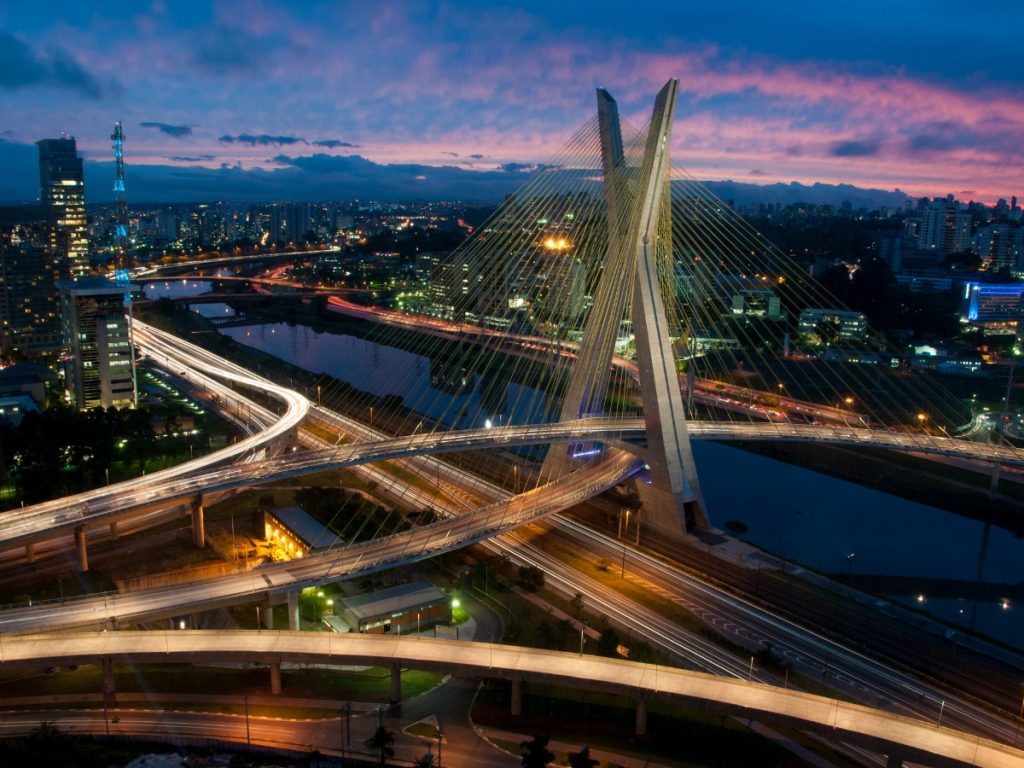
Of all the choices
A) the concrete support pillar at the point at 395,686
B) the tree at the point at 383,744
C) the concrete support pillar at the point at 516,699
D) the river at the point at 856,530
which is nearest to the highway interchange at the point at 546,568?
the concrete support pillar at the point at 395,686

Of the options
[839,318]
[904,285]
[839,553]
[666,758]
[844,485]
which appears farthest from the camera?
[904,285]

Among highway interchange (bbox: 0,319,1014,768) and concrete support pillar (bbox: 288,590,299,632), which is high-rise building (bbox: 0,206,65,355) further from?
concrete support pillar (bbox: 288,590,299,632)

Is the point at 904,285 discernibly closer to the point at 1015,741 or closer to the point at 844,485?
the point at 844,485

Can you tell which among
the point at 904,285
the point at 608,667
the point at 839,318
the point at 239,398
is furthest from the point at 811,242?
the point at 608,667

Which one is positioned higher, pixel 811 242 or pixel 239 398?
pixel 811 242

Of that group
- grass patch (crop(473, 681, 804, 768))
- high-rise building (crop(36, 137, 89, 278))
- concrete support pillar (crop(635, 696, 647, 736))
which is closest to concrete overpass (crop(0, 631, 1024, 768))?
concrete support pillar (crop(635, 696, 647, 736))

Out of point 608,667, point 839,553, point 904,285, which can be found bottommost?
point 839,553
